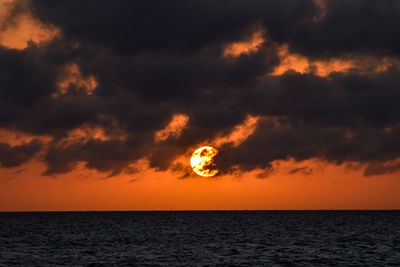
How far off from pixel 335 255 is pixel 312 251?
16.7 ft

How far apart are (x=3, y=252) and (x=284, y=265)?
3913 centimetres

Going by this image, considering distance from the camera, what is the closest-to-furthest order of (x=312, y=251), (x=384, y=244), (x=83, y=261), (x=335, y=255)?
(x=83, y=261), (x=335, y=255), (x=312, y=251), (x=384, y=244)

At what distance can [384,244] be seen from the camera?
8162cm

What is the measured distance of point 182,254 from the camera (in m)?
66.4

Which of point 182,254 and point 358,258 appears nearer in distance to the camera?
point 358,258

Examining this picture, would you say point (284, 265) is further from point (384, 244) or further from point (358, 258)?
point (384, 244)

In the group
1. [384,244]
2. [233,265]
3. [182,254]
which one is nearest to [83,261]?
[182,254]

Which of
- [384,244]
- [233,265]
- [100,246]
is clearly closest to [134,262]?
→ [233,265]

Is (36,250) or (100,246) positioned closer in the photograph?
(36,250)

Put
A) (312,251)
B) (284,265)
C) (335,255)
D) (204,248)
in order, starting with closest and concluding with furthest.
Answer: (284,265) < (335,255) < (312,251) < (204,248)

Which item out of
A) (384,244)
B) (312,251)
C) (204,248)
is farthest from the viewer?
(384,244)

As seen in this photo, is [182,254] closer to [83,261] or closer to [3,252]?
[83,261]

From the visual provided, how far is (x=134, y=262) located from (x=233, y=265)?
11411 mm

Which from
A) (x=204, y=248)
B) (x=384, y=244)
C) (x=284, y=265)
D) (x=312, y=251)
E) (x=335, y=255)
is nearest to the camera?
(x=284, y=265)
